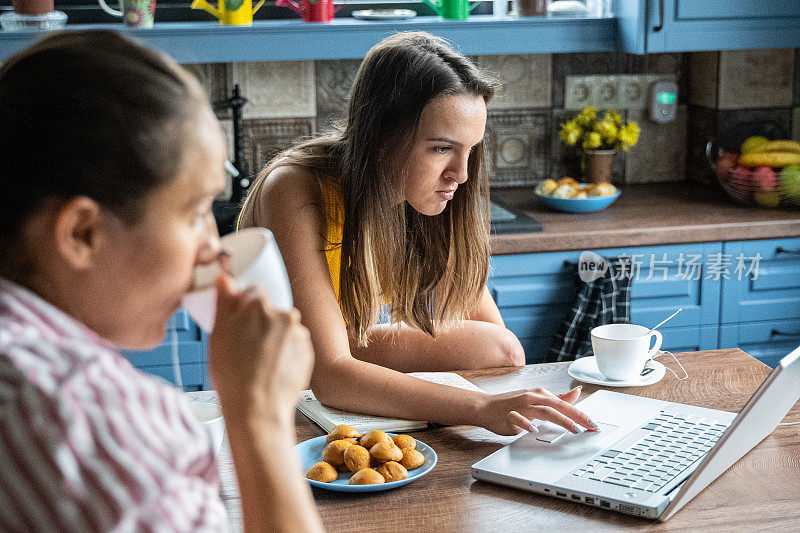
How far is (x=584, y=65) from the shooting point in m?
3.27

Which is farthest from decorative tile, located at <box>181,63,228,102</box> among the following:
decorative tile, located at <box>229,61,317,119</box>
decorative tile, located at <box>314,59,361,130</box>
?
decorative tile, located at <box>314,59,361,130</box>

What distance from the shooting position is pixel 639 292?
272 centimetres

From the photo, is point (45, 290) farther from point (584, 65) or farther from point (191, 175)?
point (584, 65)

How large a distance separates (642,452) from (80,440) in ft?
2.75

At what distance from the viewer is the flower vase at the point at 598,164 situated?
3.12 metres

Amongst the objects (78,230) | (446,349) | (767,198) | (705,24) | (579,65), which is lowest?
(446,349)

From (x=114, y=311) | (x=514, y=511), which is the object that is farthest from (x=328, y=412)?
(x=114, y=311)

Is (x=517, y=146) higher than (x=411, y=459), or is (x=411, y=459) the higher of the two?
(x=517, y=146)

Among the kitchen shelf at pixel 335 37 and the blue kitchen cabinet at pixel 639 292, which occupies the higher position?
the kitchen shelf at pixel 335 37

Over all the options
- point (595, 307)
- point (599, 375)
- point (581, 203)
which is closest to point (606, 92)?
point (581, 203)

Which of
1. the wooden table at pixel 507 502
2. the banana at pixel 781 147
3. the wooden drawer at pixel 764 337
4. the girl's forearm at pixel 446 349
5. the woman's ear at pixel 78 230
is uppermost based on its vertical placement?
the woman's ear at pixel 78 230

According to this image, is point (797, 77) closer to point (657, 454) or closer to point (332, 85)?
point (332, 85)

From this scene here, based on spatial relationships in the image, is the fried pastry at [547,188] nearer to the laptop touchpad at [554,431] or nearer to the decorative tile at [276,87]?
the decorative tile at [276,87]

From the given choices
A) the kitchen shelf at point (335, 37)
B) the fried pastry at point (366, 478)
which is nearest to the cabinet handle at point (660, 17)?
the kitchen shelf at point (335, 37)
